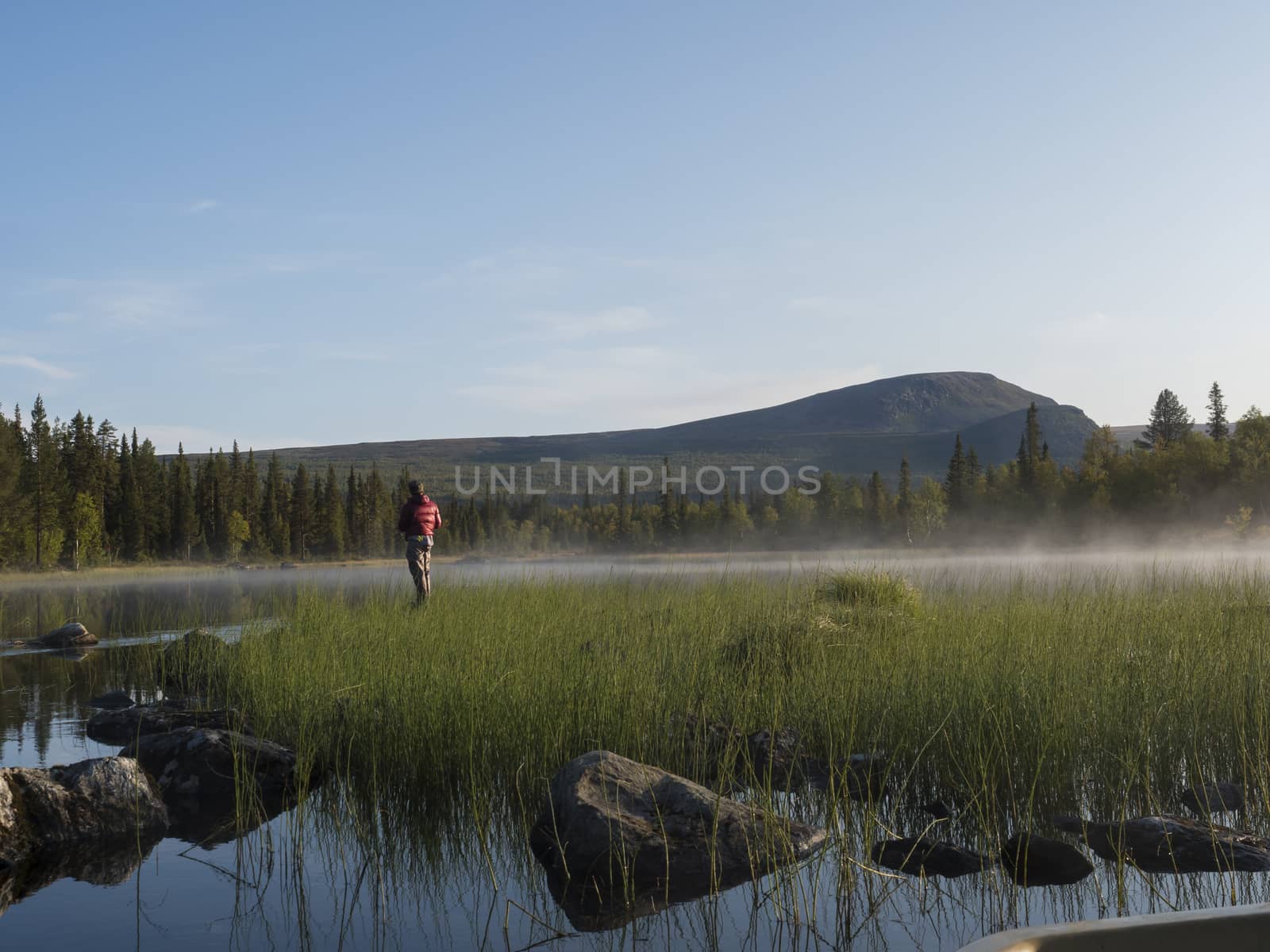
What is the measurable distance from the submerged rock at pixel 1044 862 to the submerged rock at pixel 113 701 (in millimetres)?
8803

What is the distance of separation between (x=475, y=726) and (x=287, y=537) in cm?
8309

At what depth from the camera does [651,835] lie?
5289 mm

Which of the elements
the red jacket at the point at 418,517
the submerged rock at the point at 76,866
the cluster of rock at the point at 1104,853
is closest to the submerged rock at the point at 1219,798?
the cluster of rock at the point at 1104,853

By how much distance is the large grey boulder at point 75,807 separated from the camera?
593 centimetres

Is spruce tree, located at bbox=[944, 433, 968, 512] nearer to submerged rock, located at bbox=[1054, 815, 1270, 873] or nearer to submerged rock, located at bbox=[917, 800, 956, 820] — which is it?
submerged rock, located at bbox=[917, 800, 956, 820]

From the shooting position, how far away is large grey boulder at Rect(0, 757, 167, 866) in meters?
5.93

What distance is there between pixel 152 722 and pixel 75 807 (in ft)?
8.67

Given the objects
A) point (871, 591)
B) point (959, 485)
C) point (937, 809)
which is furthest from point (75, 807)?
point (959, 485)

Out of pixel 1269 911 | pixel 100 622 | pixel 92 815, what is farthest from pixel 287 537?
pixel 1269 911

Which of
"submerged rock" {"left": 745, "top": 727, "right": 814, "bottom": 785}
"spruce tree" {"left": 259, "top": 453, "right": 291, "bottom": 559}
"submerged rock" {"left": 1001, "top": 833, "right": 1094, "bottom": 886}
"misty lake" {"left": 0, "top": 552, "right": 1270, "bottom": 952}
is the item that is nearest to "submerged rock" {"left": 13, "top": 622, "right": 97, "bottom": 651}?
"misty lake" {"left": 0, "top": 552, "right": 1270, "bottom": 952}

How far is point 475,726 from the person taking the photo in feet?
21.5

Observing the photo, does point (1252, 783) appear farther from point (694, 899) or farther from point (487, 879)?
point (487, 879)

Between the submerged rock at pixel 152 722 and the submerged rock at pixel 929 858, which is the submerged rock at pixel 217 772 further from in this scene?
the submerged rock at pixel 929 858

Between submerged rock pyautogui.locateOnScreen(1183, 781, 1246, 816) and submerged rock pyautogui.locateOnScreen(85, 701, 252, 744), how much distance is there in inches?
265
